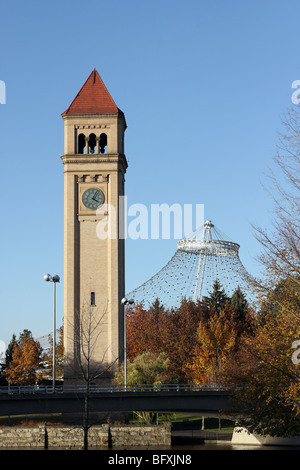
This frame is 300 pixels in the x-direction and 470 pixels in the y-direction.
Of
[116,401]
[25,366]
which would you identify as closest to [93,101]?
[116,401]

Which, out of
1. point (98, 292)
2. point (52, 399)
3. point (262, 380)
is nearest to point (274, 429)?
point (262, 380)

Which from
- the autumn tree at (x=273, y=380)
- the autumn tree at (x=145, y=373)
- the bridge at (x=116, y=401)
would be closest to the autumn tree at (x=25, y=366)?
the autumn tree at (x=145, y=373)

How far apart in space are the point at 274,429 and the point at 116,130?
43.8 m

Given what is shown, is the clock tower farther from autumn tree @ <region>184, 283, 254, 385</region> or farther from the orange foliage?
the orange foliage

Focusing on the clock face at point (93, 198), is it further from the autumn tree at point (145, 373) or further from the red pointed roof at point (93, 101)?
the autumn tree at point (145, 373)

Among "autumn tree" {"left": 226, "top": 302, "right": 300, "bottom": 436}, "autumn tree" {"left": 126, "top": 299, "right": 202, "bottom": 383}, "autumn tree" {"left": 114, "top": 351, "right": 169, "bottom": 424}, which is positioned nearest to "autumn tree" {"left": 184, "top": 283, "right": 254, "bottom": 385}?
"autumn tree" {"left": 126, "top": 299, "right": 202, "bottom": 383}

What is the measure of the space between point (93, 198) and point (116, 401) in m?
31.3

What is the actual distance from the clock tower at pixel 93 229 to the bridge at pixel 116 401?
19238 mm

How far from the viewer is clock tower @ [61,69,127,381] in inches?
3130

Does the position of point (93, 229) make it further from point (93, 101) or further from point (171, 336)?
point (171, 336)

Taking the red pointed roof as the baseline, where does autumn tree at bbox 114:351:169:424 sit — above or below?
below

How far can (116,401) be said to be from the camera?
5662 centimetres

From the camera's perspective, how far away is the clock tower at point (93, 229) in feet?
261
